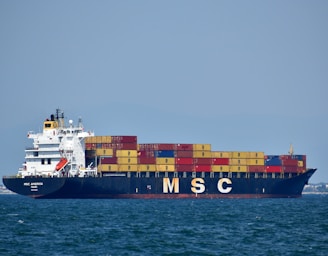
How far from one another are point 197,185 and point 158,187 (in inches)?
210

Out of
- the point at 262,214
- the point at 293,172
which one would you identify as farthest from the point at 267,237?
the point at 293,172

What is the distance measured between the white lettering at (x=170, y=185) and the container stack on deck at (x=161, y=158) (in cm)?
145

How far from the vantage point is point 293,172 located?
114000 mm

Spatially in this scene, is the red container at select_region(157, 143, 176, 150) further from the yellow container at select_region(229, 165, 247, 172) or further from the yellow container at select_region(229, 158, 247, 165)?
the yellow container at select_region(229, 165, 247, 172)

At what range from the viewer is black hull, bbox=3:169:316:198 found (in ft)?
327

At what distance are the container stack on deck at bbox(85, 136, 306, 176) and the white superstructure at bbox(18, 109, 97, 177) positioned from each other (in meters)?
1.40

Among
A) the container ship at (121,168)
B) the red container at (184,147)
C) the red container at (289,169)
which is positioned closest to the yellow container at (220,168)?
the container ship at (121,168)

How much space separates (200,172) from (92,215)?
37693 mm

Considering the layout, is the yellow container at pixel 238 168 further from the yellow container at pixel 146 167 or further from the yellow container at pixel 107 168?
the yellow container at pixel 107 168

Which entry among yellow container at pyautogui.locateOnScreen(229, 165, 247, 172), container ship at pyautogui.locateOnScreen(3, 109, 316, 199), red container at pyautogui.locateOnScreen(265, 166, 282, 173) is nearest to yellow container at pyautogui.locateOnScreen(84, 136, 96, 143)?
container ship at pyautogui.locateOnScreen(3, 109, 316, 199)

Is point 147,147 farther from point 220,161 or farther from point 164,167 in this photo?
point 220,161

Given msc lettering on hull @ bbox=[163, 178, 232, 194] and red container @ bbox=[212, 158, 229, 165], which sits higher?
red container @ bbox=[212, 158, 229, 165]

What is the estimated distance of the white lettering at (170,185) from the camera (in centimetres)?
10594

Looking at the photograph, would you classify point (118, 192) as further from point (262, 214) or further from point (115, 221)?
point (115, 221)
